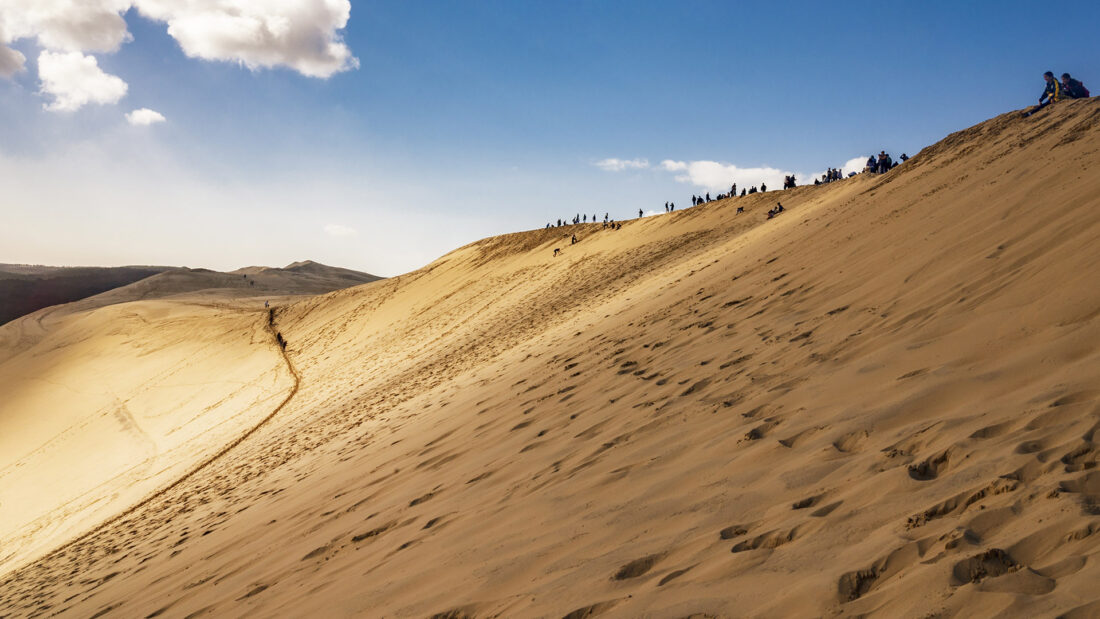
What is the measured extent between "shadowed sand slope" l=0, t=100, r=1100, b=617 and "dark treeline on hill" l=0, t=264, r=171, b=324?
55141 mm

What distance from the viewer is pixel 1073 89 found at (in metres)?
10.7

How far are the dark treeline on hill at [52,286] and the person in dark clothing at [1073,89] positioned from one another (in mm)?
62749

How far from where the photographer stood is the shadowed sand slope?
96.7 inches

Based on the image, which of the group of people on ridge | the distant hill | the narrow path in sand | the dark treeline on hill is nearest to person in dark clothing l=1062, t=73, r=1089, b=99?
the group of people on ridge

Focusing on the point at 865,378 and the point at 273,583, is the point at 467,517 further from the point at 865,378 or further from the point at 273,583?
the point at 865,378

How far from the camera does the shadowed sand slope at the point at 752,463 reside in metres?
2.46

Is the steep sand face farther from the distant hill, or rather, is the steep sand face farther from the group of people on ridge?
the group of people on ridge

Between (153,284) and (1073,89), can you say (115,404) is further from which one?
(153,284)

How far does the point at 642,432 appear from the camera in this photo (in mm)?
4637

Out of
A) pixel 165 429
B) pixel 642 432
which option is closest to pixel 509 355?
pixel 642 432

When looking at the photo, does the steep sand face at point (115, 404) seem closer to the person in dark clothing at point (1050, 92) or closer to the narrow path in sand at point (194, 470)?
the narrow path in sand at point (194, 470)

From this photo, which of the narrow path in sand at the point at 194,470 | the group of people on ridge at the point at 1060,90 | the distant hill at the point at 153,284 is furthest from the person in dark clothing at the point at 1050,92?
the distant hill at the point at 153,284

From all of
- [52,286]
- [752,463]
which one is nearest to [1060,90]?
[752,463]

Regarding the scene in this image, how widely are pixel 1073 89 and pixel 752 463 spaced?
11.3 m
